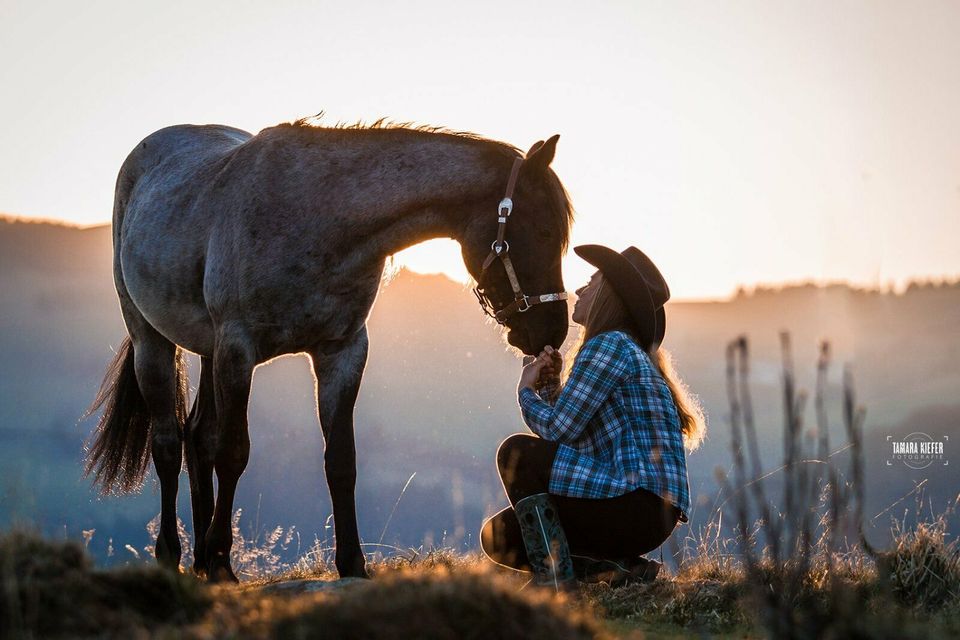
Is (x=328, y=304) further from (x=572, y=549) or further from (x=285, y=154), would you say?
(x=572, y=549)

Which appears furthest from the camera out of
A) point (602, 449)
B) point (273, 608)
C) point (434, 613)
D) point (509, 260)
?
point (509, 260)

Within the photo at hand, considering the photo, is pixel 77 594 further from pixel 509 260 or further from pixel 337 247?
pixel 509 260

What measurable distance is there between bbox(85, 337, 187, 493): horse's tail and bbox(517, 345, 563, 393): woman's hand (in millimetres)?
3585

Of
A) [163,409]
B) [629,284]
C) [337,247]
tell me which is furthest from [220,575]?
[629,284]

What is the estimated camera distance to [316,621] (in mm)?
2301

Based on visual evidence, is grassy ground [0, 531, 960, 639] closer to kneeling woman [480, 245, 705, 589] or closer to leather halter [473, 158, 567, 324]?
kneeling woman [480, 245, 705, 589]

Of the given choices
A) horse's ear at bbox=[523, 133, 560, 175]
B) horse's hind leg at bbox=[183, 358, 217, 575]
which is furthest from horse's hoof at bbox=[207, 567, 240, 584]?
horse's ear at bbox=[523, 133, 560, 175]

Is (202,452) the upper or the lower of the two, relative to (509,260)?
lower

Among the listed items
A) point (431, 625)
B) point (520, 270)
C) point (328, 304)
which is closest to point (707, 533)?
point (520, 270)

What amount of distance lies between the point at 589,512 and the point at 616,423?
0.51 meters

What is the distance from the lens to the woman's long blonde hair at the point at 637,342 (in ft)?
17.6

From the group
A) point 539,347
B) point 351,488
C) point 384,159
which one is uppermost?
point 384,159

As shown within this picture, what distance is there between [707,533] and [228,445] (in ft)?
11.7

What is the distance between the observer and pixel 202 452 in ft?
23.0
